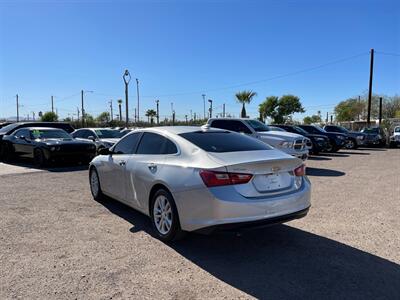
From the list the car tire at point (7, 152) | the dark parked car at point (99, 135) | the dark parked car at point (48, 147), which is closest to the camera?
the dark parked car at point (48, 147)

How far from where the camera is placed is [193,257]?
4.60 m

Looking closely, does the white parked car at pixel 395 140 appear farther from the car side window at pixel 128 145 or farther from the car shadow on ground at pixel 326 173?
the car side window at pixel 128 145

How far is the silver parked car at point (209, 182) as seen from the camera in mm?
4363

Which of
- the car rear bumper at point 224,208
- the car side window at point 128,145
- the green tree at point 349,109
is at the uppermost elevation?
the green tree at point 349,109

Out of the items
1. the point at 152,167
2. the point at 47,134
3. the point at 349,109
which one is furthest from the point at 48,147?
the point at 349,109

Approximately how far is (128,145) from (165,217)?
1898mm

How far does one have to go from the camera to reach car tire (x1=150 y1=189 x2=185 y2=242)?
4.81 m

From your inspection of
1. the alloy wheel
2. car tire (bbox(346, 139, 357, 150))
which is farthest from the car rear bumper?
car tire (bbox(346, 139, 357, 150))

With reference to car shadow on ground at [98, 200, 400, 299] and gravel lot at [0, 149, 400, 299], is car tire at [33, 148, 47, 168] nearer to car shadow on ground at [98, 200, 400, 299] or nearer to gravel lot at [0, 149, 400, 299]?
gravel lot at [0, 149, 400, 299]

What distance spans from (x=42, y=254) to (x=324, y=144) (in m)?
17.9

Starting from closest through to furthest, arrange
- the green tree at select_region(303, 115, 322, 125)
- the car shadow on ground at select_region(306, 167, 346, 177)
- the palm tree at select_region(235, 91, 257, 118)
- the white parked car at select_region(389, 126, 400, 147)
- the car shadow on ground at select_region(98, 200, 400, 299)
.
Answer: the car shadow on ground at select_region(98, 200, 400, 299), the car shadow on ground at select_region(306, 167, 346, 177), the white parked car at select_region(389, 126, 400, 147), the palm tree at select_region(235, 91, 257, 118), the green tree at select_region(303, 115, 322, 125)

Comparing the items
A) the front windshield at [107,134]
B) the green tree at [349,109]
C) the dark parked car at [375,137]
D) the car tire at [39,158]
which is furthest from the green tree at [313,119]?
the car tire at [39,158]

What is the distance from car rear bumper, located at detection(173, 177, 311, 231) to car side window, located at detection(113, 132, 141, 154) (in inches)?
73.2

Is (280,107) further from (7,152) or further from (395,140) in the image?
(7,152)
